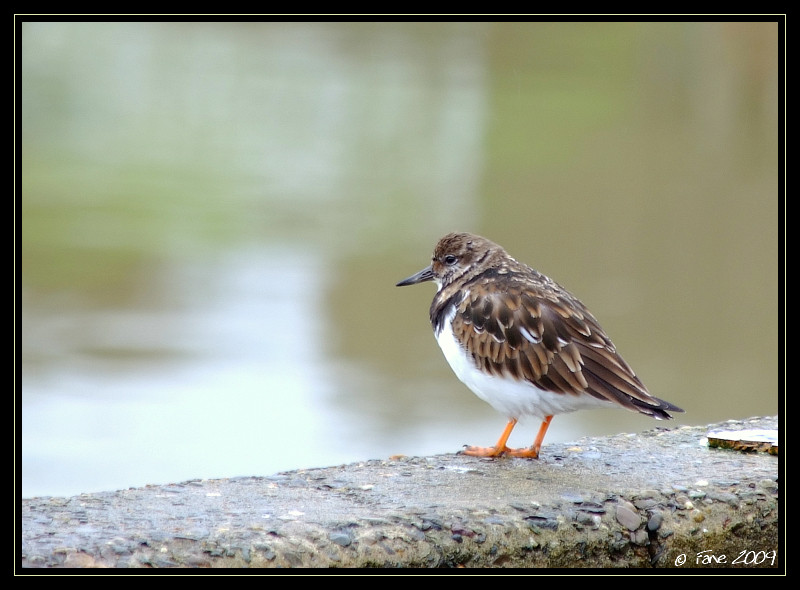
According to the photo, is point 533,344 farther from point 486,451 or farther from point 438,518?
point 438,518

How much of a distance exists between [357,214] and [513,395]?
921 centimetres

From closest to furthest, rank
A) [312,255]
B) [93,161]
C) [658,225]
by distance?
[312,255] < [658,225] < [93,161]

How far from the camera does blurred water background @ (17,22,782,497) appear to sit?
880 centimetres

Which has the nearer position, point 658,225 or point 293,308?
point 293,308

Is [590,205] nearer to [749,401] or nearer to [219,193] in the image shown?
[219,193]

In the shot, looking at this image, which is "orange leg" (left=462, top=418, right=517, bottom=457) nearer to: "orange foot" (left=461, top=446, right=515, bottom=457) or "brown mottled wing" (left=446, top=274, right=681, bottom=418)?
"orange foot" (left=461, top=446, right=515, bottom=457)

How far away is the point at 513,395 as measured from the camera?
4625 mm

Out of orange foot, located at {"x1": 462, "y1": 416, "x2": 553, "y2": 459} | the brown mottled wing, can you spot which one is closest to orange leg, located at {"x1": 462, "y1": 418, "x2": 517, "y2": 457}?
orange foot, located at {"x1": 462, "y1": 416, "x2": 553, "y2": 459}

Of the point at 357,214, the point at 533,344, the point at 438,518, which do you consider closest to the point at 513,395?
the point at 533,344

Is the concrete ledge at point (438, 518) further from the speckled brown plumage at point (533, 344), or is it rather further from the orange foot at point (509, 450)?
the speckled brown plumage at point (533, 344)

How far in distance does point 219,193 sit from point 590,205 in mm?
4743

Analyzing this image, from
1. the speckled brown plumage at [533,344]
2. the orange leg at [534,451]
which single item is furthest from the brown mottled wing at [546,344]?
the orange leg at [534,451]

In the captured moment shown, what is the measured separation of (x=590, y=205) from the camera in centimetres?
1436
